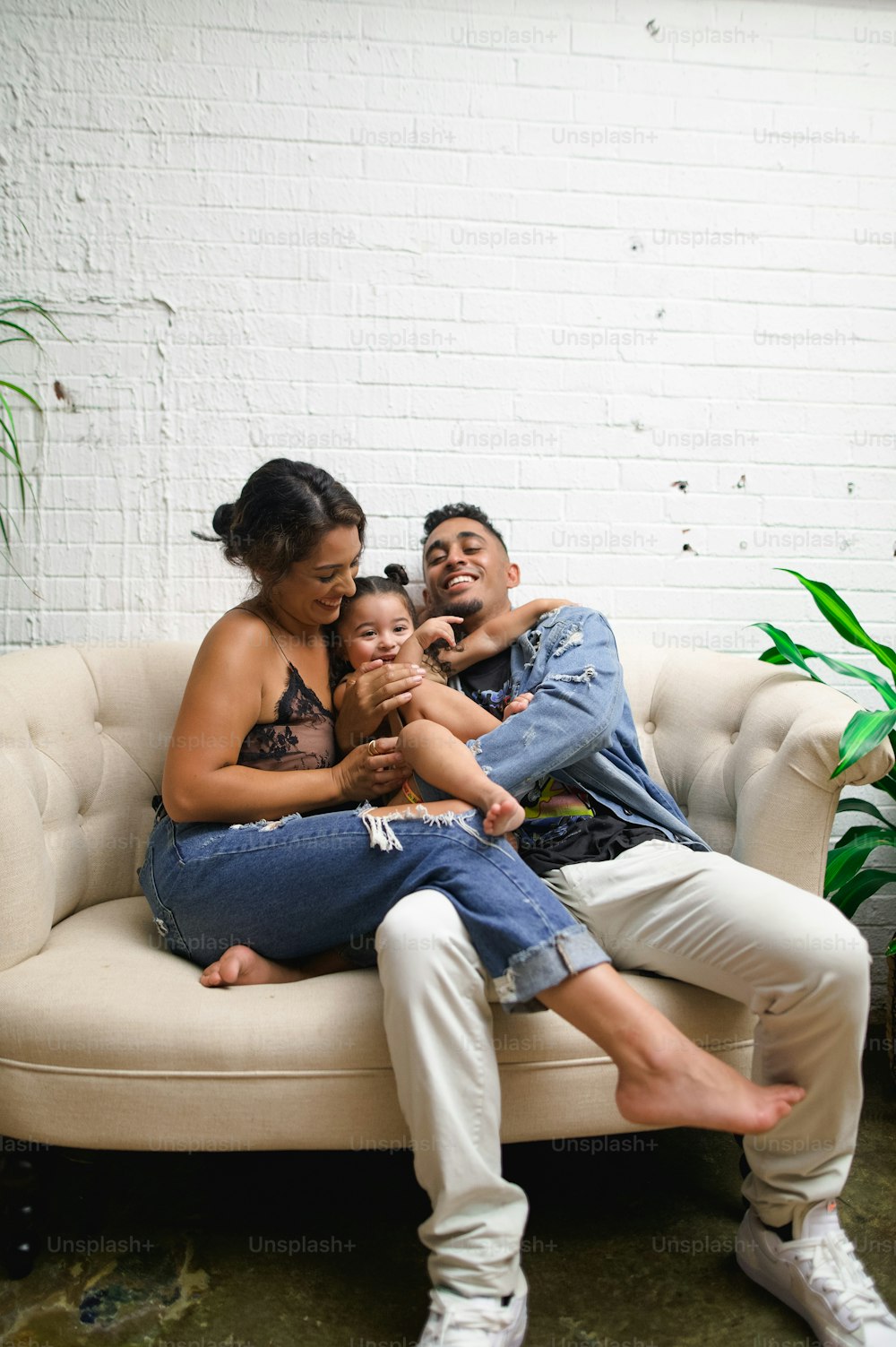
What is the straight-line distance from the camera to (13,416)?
7.50 feet

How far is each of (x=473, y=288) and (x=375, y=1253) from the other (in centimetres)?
210

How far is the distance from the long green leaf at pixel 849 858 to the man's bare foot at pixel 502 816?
34.5 inches

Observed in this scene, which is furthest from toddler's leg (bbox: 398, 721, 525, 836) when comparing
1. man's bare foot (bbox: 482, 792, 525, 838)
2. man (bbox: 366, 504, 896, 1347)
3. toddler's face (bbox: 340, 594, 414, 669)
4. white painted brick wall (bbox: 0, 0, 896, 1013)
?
white painted brick wall (bbox: 0, 0, 896, 1013)

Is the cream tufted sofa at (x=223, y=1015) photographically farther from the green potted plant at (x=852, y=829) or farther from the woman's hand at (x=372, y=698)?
the woman's hand at (x=372, y=698)

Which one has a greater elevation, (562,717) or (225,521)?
(225,521)

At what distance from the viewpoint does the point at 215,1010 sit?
1457 millimetres

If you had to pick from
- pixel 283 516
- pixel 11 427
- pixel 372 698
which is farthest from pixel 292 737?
pixel 11 427

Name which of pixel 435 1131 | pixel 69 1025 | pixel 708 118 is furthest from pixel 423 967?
pixel 708 118

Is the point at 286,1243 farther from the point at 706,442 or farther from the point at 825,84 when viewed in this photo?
the point at 825,84

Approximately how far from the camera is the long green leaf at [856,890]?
207 centimetres

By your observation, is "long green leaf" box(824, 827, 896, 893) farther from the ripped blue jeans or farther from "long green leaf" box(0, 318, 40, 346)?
"long green leaf" box(0, 318, 40, 346)

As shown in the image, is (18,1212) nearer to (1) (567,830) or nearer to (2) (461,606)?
(1) (567,830)

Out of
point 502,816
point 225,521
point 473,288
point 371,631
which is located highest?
point 473,288

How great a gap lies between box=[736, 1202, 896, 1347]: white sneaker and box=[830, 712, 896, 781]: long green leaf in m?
0.68
